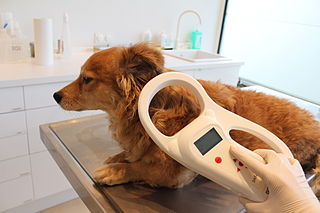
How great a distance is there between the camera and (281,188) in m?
0.61

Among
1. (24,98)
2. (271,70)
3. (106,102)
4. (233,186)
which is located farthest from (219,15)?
(233,186)

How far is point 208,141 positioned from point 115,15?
209 cm

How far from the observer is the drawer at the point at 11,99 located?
150 centimetres

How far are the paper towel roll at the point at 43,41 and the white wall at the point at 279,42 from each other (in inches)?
88.9

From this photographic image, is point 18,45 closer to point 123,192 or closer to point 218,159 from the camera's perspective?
point 123,192

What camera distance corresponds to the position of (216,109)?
75 centimetres

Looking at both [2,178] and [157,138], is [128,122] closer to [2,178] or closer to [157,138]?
[157,138]

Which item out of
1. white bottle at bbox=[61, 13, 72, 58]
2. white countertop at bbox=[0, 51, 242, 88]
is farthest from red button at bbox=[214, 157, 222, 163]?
white bottle at bbox=[61, 13, 72, 58]

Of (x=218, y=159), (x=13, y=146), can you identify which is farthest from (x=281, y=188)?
(x=13, y=146)

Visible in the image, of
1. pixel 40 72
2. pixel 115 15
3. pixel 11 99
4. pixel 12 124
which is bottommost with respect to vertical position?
pixel 12 124

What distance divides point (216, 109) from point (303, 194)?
0.29m

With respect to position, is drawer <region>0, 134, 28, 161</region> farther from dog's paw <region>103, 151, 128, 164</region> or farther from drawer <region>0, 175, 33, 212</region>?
dog's paw <region>103, 151, 128, 164</region>

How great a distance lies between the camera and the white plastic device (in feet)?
2.11

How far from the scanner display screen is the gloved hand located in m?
0.07
